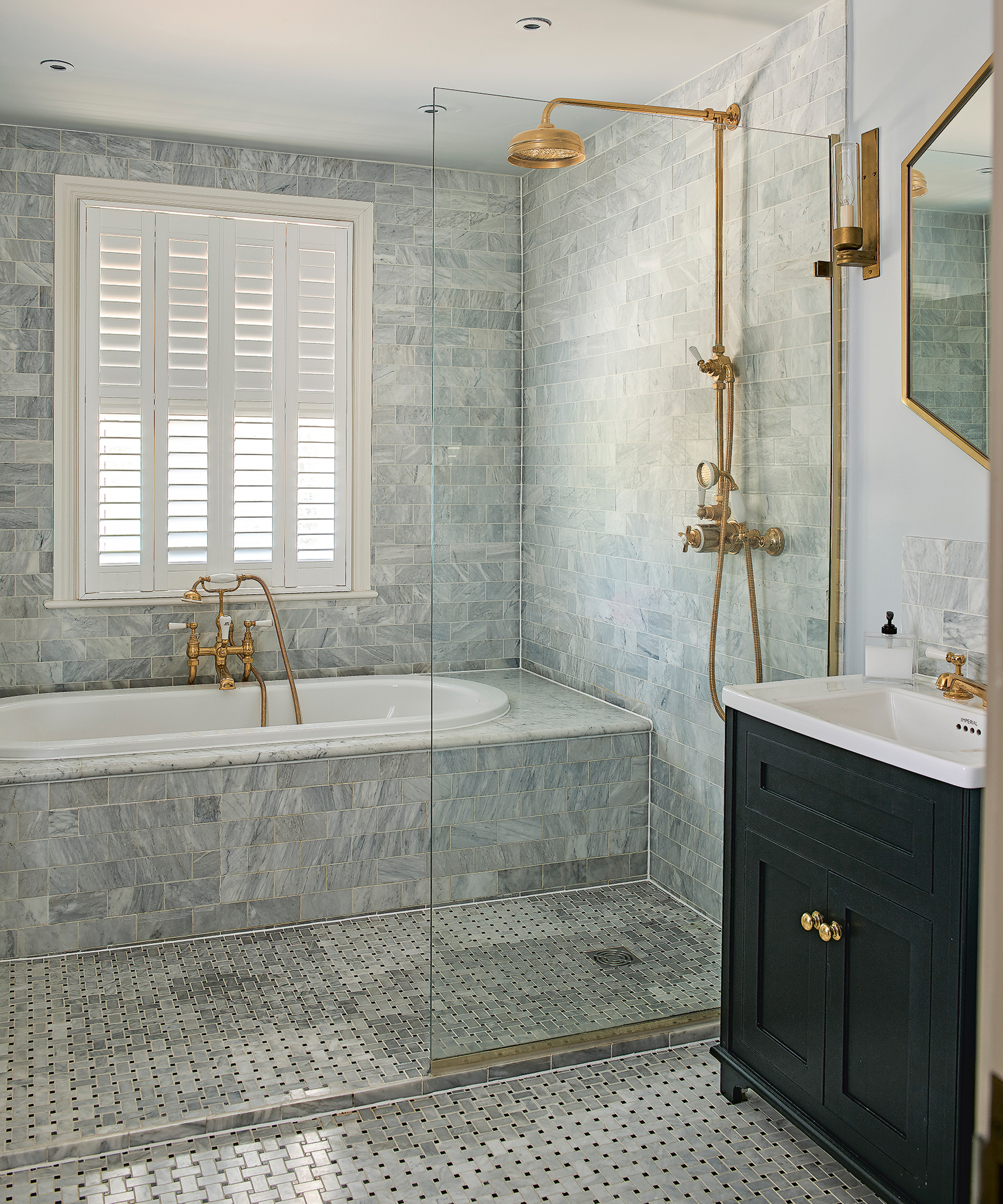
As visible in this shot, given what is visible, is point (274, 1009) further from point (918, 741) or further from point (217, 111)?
point (217, 111)

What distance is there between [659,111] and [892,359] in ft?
2.75

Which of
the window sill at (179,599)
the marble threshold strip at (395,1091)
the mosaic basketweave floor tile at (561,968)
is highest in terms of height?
the window sill at (179,599)

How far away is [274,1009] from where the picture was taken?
285 cm

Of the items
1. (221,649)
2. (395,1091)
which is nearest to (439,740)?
(395,1091)

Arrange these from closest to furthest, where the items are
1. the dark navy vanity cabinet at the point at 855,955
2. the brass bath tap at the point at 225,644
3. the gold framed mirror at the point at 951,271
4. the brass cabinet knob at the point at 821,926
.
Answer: the dark navy vanity cabinet at the point at 855,955 → the brass cabinet knob at the point at 821,926 → the gold framed mirror at the point at 951,271 → the brass bath tap at the point at 225,644

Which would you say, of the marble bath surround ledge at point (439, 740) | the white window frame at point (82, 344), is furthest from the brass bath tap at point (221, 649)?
the marble bath surround ledge at point (439, 740)

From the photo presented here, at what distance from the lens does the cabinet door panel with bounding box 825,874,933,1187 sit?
1.85m

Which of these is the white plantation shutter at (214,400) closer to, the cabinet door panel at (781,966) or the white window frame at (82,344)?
the white window frame at (82,344)

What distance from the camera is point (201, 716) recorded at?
4297 mm

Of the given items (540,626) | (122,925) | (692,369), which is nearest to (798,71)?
(692,369)

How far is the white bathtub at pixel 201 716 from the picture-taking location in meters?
3.35

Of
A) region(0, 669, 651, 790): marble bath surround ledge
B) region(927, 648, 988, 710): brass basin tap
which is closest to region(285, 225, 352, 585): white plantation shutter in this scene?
region(0, 669, 651, 790): marble bath surround ledge

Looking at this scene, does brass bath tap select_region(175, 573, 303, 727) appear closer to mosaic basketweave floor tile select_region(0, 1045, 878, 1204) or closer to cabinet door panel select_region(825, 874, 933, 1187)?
mosaic basketweave floor tile select_region(0, 1045, 878, 1204)

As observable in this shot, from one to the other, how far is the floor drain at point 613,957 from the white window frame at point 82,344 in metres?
2.26
